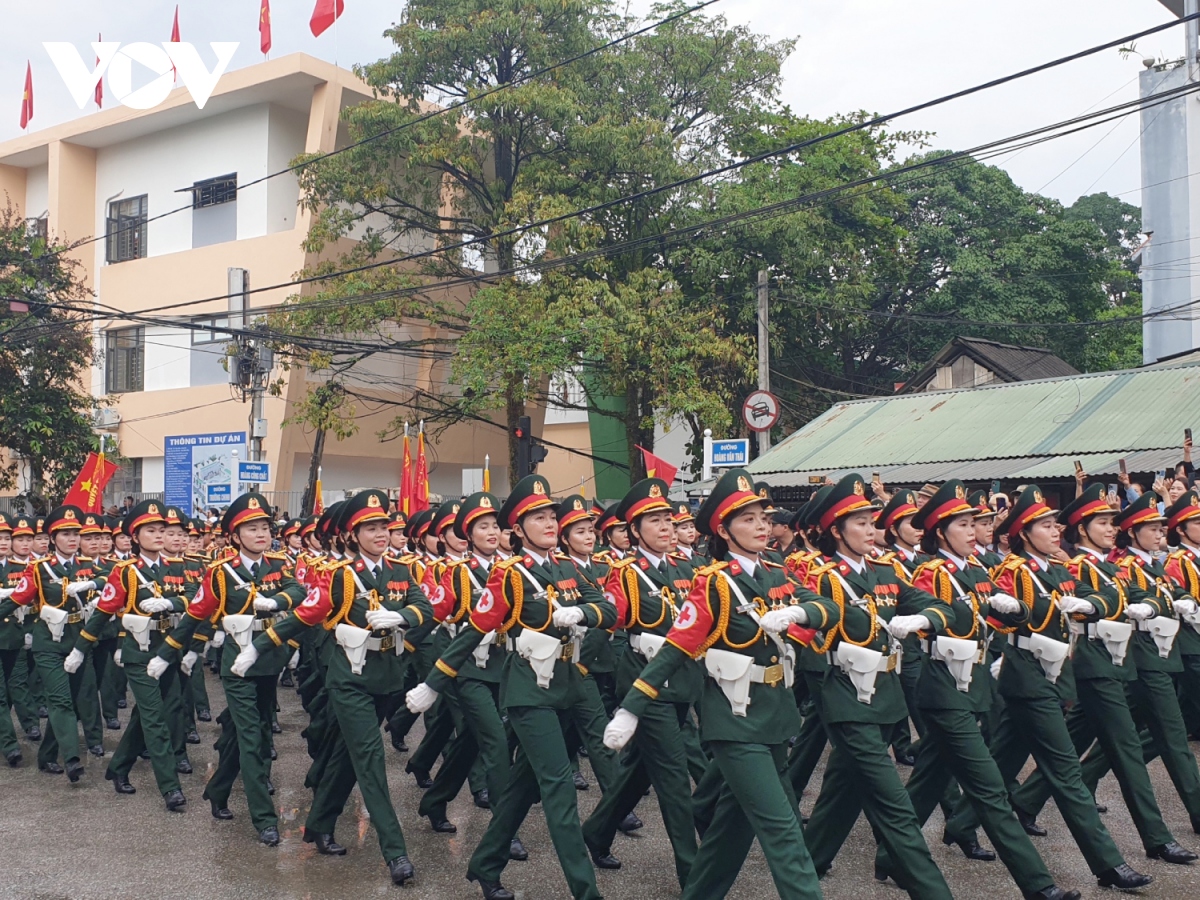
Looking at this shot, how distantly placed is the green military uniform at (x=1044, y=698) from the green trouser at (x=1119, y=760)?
17 centimetres

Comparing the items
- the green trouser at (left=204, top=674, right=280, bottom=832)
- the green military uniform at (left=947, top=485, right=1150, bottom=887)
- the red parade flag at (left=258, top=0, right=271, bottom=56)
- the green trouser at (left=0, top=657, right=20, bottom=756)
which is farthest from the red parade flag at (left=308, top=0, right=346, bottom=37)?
the green military uniform at (left=947, top=485, right=1150, bottom=887)

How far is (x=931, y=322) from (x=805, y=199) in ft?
63.1

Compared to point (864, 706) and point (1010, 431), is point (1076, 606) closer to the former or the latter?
point (864, 706)

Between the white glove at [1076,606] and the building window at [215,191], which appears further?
the building window at [215,191]

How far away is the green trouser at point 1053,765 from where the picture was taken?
6.16 metres

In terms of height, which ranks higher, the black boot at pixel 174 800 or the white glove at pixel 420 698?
the white glove at pixel 420 698

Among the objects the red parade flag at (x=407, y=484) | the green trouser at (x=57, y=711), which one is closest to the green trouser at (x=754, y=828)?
the green trouser at (x=57, y=711)

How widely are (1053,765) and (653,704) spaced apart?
2.01 metres

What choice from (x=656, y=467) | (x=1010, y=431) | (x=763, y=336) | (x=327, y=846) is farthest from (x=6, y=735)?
(x=1010, y=431)

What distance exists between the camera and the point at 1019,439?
18.5m

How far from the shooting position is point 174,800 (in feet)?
28.0

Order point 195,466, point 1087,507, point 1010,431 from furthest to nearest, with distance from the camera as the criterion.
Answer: point 195,466, point 1010,431, point 1087,507

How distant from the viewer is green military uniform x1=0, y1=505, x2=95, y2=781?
952 cm

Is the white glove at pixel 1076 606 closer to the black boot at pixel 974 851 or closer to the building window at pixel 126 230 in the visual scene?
the black boot at pixel 974 851
